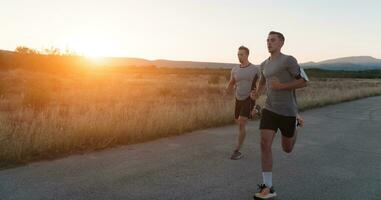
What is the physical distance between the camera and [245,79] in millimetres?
8031

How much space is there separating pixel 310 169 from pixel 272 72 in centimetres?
248

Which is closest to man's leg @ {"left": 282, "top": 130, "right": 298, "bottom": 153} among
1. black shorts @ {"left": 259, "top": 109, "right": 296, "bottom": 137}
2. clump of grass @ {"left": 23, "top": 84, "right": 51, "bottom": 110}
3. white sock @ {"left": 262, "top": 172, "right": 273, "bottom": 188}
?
black shorts @ {"left": 259, "top": 109, "right": 296, "bottom": 137}

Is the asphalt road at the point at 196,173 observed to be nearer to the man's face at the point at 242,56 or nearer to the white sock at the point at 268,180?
the white sock at the point at 268,180

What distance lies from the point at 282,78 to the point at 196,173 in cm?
210

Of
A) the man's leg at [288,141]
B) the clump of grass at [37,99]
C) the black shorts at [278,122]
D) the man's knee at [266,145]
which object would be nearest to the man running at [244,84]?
the man's leg at [288,141]

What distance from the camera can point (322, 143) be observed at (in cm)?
1020

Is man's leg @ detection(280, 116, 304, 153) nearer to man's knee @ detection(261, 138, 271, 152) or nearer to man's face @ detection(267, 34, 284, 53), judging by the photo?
man's knee @ detection(261, 138, 271, 152)

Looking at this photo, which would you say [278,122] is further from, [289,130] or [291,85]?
[291,85]

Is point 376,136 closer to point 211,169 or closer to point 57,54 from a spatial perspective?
point 211,169

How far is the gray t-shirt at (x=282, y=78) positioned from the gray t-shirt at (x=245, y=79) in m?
2.16

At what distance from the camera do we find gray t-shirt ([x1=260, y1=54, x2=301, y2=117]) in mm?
5559

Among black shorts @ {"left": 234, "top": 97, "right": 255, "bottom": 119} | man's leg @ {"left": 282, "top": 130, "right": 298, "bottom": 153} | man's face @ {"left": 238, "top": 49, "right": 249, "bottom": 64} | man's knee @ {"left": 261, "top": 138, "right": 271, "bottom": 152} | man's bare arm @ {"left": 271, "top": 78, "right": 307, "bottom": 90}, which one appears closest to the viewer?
man's bare arm @ {"left": 271, "top": 78, "right": 307, "bottom": 90}

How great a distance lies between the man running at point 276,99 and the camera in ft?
18.2

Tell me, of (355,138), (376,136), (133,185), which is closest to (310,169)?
(133,185)
